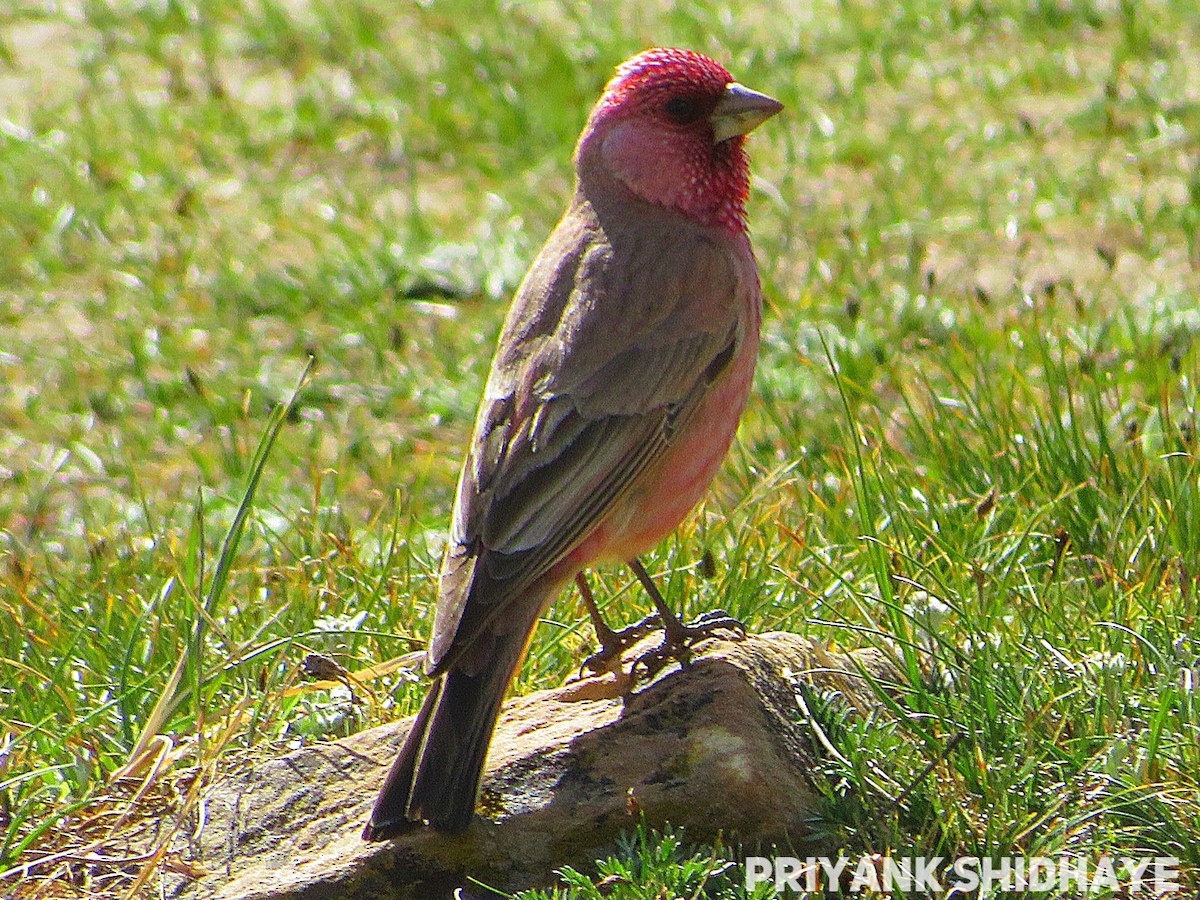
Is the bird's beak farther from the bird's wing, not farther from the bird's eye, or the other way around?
the bird's wing

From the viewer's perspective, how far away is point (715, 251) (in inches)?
177

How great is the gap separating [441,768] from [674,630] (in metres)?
0.82

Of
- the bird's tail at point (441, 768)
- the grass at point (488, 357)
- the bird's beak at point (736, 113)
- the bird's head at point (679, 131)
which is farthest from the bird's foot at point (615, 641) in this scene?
the bird's beak at point (736, 113)

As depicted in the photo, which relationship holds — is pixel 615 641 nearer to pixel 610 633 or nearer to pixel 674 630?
pixel 610 633

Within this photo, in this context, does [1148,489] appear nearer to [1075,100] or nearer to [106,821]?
[106,821]

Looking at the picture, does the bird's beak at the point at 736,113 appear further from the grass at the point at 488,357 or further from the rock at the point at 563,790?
the rock at the point at 563,790

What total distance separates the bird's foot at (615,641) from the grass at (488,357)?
0.17 m

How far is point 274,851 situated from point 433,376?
10.8 feet

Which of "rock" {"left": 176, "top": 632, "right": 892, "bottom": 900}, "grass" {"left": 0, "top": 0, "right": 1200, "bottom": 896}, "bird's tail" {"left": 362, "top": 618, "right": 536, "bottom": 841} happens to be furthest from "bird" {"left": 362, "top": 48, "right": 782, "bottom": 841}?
"grass" {"left": 0, "top": 0, "right": 1200, "bottom": 896}

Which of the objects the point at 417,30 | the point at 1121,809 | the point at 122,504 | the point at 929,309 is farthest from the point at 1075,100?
the point at 1121,809

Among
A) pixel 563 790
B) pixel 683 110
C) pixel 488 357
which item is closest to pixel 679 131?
pixel 683 110

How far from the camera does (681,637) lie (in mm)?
4168

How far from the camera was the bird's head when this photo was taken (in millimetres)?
4578

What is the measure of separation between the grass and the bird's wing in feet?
1.60
